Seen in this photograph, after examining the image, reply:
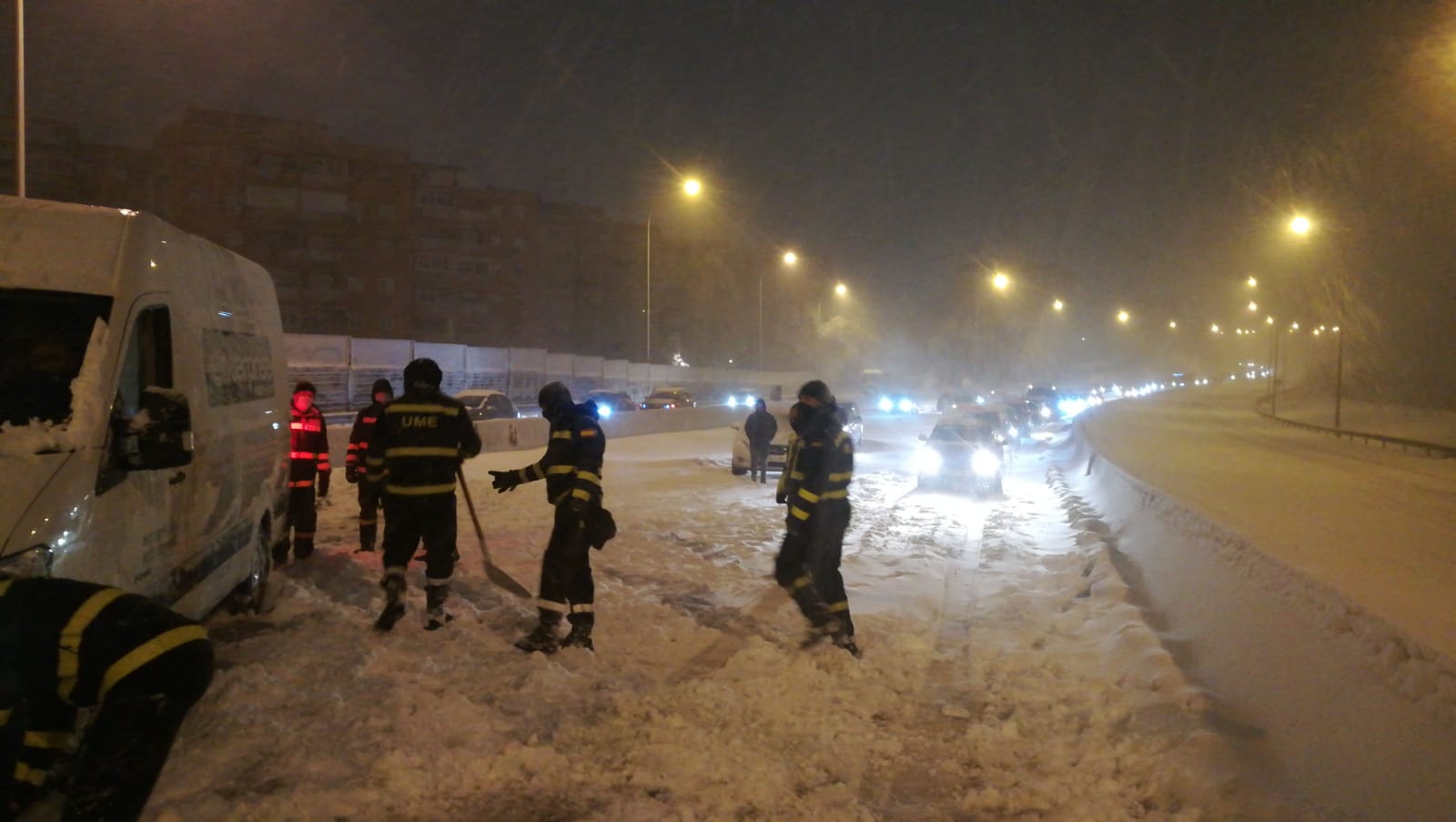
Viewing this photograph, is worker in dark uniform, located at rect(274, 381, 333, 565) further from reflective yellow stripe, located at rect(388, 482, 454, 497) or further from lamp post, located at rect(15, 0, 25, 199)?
lamp post, located at rect(15, 0, 25, 199)

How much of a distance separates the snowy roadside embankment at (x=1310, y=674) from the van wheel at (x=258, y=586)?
21.3ft

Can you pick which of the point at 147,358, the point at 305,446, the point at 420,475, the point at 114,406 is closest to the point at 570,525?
the point at 420,475

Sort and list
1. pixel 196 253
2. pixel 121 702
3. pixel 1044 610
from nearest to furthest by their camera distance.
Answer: pixel 121 702 < pixel 196 253 < pixel 1044 610

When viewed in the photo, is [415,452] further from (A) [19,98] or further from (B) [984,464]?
(A) [19,98]

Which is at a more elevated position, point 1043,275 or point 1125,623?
point 1043,275

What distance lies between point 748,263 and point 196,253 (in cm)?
8114

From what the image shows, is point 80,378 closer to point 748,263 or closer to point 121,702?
point 121,702

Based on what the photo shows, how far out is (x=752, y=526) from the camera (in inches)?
502

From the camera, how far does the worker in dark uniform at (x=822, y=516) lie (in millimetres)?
7098

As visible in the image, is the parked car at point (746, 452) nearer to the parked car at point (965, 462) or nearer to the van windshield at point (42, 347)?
the parked car at point (965, 462)

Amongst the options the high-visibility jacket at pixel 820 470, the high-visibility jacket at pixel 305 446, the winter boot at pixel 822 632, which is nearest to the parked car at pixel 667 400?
the high-visibility jacket at pixel 305 446

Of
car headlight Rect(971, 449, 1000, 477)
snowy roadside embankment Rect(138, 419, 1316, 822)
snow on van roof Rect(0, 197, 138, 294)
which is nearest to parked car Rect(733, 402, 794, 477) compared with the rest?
car headlight Rect(971, 449, 1000, 477)

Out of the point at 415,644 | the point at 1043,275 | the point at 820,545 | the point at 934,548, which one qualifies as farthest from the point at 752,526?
the point at 1043,275

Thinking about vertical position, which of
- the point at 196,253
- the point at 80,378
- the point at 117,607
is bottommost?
the point at 117,607
